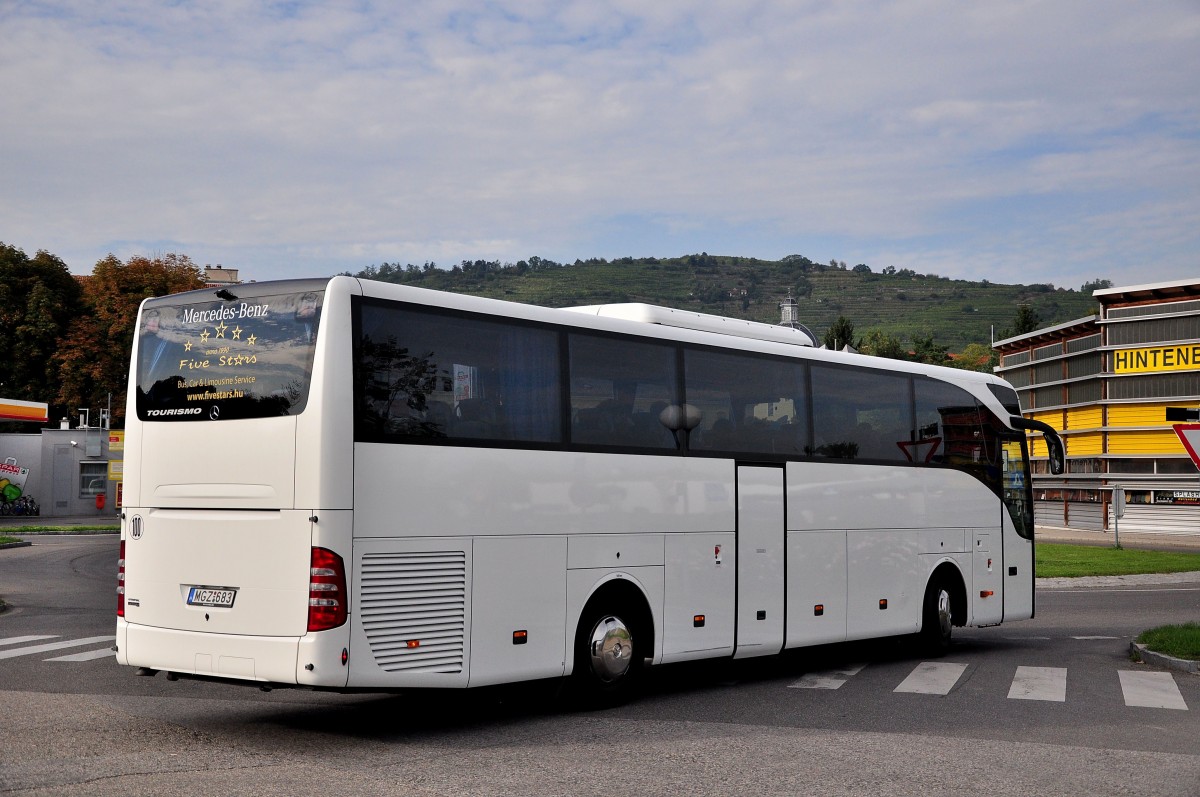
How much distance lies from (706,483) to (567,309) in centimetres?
227

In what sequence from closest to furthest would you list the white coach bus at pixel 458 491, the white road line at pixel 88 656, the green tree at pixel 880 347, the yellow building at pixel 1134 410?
the white coach bus at pixel 458 491 → the white road line at pixel 88 656 → the yellow building at pixel 1134 410 → the green tree at pixel 880 347

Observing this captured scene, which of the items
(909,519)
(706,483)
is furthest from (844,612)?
(706,483)

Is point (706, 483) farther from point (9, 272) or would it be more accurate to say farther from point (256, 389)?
point (9, 272)

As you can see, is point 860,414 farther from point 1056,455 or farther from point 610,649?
point 610,649

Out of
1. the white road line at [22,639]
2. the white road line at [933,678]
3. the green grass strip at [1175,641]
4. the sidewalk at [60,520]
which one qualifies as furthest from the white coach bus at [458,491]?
the sidewalk at [60,520]

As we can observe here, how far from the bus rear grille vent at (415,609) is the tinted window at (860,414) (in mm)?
5339

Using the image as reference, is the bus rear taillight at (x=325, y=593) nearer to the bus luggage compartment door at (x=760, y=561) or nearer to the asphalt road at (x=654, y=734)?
the asphalt road at (x=654, y=734)

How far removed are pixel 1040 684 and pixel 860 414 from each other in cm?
341

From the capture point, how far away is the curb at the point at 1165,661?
13602 mm

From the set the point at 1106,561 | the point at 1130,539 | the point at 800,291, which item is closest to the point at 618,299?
the point at 800,291

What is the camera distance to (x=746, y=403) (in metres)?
12.8

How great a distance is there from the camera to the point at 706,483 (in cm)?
1213

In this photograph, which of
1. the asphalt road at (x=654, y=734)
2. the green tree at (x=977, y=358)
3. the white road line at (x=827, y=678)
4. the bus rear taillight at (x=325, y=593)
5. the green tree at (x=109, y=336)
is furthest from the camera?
the green tree at (x=977, y=358)

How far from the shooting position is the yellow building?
51.2m
